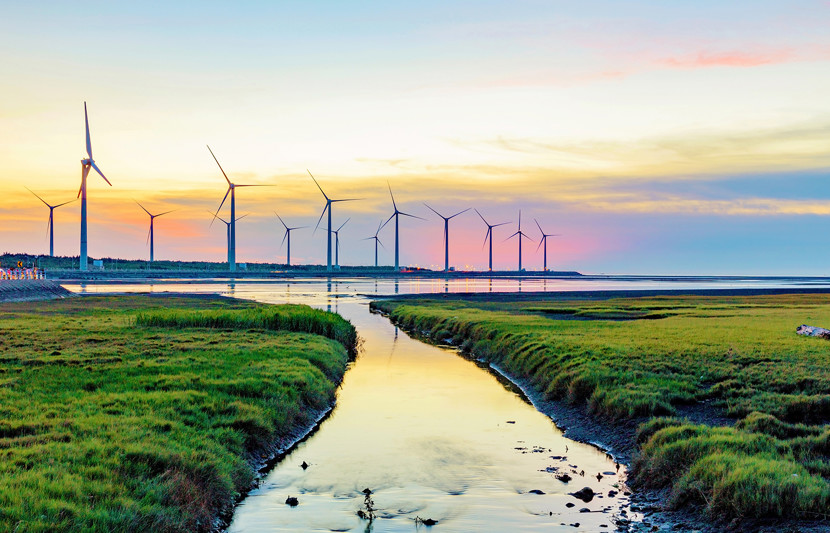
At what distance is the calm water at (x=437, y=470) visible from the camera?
17.0 metres

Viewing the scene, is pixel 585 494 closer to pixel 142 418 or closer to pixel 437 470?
pixel 437 470

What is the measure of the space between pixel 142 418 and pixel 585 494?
12670 millimetres

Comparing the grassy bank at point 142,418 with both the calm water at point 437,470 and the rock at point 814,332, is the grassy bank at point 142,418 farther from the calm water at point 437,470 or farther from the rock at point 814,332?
the rock at point 814,332

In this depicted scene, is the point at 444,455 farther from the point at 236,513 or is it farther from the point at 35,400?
the point at 35,400

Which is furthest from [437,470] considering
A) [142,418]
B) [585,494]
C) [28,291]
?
[28,291]

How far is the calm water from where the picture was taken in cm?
1697

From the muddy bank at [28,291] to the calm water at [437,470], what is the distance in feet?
234

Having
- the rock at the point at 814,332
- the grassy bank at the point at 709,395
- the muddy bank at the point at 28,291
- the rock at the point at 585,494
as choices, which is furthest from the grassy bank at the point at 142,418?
the muddy bank at the point at 28,291

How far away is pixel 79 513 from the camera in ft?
41.9

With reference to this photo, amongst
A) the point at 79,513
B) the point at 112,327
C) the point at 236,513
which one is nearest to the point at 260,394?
the point at 236,513

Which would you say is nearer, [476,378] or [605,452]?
[605,452]

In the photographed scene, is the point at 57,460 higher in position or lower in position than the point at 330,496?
higher

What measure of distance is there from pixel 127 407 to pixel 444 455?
33.3ft

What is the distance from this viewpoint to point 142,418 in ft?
67.0
